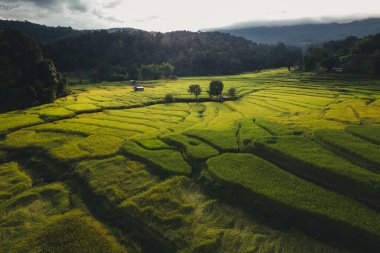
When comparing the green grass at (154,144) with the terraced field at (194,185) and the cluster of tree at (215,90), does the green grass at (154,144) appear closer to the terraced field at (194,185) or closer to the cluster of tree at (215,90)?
the terraced field at (194,185)

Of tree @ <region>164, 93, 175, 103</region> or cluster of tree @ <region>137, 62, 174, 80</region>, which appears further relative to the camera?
cluster of tree @ <region>137, 62, 174, 80</region>

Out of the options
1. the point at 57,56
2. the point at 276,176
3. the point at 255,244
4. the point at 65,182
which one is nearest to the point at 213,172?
the point at 276,176

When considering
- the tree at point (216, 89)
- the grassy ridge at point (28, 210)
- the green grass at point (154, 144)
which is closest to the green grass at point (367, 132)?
the green grass at point (154, 144)

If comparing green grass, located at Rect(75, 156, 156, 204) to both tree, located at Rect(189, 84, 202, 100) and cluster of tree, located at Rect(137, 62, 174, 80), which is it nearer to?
tree, located at Rect(189, 84, 202, 100)

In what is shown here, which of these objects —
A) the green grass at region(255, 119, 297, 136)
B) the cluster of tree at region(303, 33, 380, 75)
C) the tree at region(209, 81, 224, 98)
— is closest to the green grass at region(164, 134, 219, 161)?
the green grass at region(255, 119, 297, 136)

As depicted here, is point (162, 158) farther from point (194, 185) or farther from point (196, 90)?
point (196, 90)

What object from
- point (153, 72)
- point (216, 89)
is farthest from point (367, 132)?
point (153, 72)

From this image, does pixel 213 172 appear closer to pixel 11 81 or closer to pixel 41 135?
pixel 41 135
